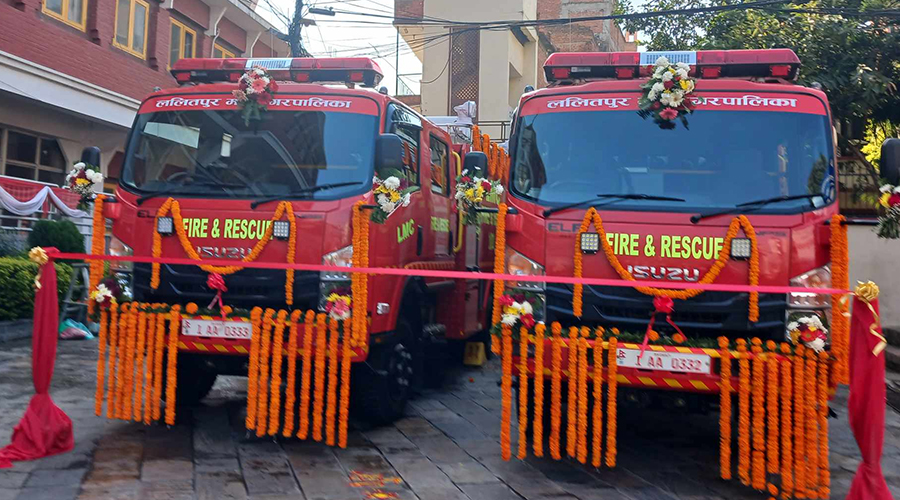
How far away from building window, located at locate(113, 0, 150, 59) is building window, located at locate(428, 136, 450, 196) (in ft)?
33.1

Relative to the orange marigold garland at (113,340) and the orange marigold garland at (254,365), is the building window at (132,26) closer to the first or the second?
the orange marigold garland at (113,340)

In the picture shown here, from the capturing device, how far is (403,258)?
21.6 feet

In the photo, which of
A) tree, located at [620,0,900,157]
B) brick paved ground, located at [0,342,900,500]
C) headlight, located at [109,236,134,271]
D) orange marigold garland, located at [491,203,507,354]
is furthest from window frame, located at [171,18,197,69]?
orange marigold garland, located at [491,203,507,354]

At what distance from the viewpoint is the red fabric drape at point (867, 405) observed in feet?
13.9

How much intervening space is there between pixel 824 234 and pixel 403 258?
3089 millimetres

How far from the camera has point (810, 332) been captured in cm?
477

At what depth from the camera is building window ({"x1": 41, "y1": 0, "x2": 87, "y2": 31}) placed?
13633mm

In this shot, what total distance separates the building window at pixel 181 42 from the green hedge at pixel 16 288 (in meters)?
7.62

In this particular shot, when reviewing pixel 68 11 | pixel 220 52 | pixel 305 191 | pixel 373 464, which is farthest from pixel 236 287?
pixel 220 52

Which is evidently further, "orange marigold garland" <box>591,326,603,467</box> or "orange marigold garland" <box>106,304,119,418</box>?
"orange marigold garland" <box>106,304,119,418</box>

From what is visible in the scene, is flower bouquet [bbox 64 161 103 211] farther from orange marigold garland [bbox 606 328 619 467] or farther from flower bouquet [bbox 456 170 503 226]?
orange marigold garland [bbox 606 328 619 467]

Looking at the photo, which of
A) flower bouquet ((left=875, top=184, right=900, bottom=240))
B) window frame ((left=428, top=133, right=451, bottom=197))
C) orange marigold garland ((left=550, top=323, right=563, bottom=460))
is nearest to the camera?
flower bouquet ((left=875, top=184, right=900, bottom=240))

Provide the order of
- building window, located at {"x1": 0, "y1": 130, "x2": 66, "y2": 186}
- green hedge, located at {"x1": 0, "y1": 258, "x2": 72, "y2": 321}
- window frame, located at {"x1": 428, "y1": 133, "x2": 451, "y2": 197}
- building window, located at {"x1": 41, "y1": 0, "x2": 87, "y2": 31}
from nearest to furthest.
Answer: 1. window frame, located at {"x1": 428, "y1": 133, "x2": 451, "y2": 197}
2. green hedge, located at {"x1": 0, "y1": 258, "x2": 72, "y2": 321}
3. building window, located at {"x1": 41, "y1": 0, "x2": 87, "y2": 31}
4. building window, located at {"x1": 0, "y1": 130, "x2": 66, "y2": 186}

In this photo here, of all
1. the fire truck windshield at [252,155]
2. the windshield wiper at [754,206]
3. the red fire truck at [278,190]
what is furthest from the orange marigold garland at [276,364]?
the windshield wiper at [754,206]
